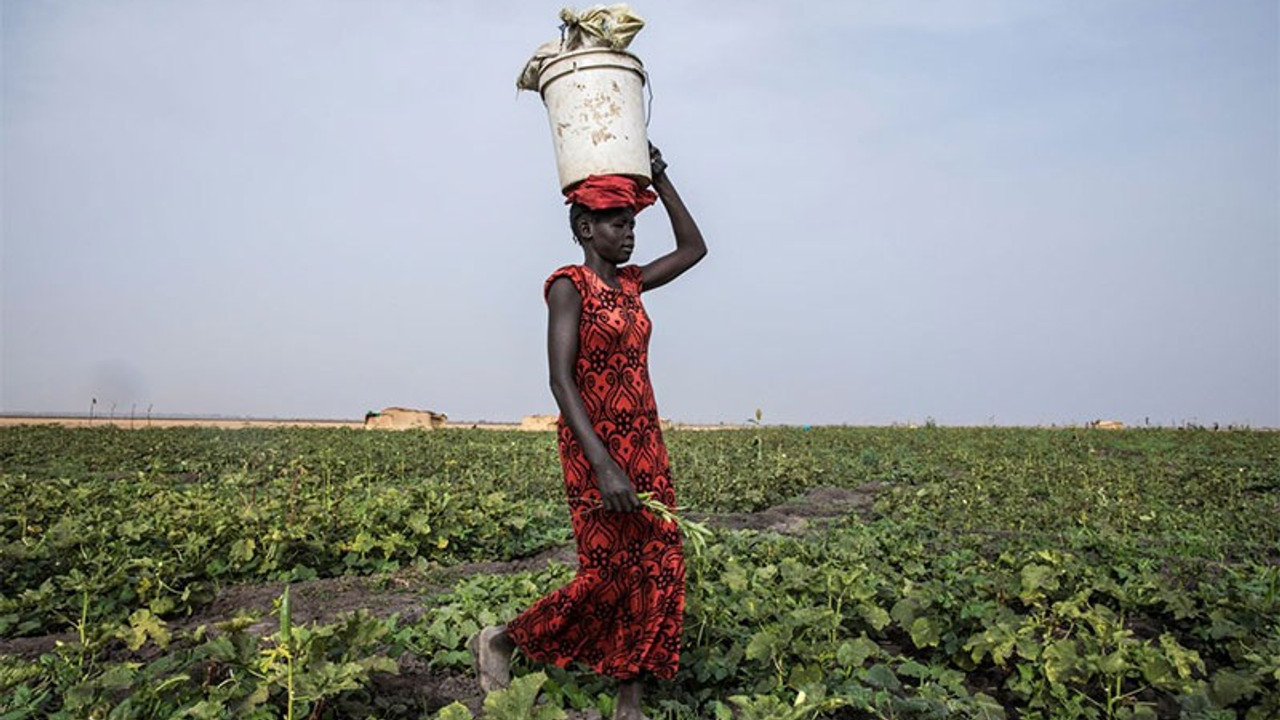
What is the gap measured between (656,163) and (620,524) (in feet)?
4.22

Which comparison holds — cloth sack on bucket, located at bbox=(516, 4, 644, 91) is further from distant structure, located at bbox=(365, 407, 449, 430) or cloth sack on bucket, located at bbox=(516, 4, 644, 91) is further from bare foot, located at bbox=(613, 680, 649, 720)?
distant structure, located at bbox=(365, 407, 449, 430)

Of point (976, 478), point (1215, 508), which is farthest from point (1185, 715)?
point (976, 478)

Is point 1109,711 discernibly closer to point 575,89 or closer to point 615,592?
point 615,592

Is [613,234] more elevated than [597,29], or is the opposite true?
[597,29]

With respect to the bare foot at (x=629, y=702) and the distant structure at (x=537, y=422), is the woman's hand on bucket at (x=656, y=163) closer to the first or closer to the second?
the bare foot at (x=629, y=702)

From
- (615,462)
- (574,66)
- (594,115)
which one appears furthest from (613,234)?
(615,462)

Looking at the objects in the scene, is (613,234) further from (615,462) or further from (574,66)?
(615,462)

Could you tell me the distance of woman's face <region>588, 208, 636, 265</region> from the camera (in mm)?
2832

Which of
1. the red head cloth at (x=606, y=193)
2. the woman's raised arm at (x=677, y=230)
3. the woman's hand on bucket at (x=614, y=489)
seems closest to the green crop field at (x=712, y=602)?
the woman's hand on bucket at (x=614, y=489)

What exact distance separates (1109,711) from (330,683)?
2438 mm

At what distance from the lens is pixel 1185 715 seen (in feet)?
9.25

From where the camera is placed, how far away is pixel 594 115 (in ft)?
9.27

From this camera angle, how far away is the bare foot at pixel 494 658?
2.99 meters

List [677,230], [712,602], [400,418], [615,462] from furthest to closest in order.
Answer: [400,418], [712,602], [677,230], [615,462]
